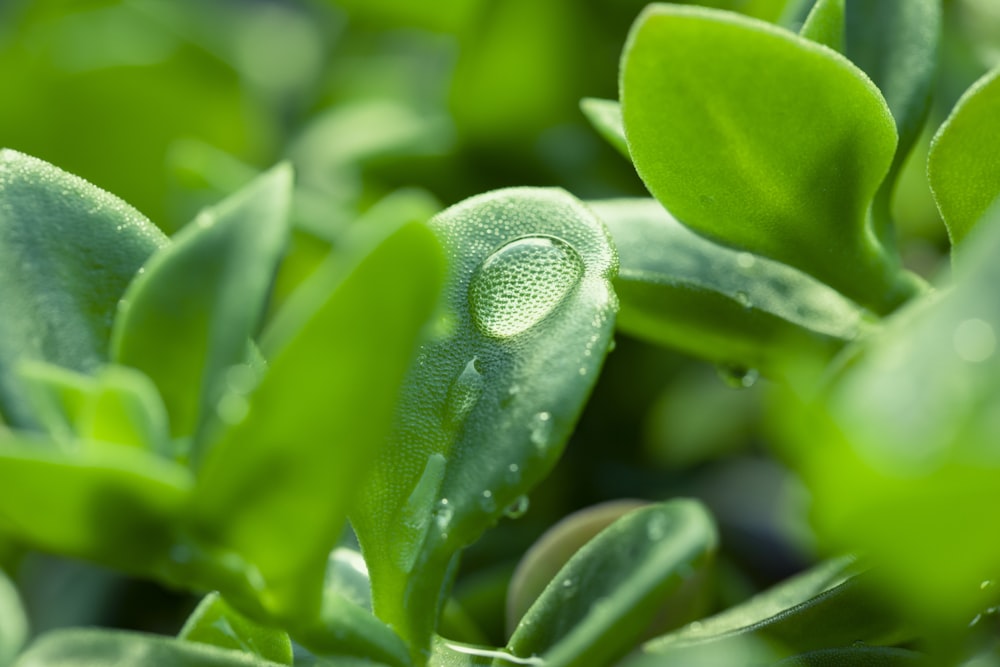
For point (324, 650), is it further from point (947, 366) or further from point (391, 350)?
point (947, 366)

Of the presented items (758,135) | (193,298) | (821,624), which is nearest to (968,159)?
(758,135)

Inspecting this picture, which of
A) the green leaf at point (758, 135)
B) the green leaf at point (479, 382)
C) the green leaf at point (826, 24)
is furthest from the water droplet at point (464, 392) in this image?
the green leaf at point (826, 24)

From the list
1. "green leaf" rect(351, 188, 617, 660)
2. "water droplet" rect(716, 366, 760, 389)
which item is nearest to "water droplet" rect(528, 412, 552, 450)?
"green leaf" rect(351, 188, 617, 660)

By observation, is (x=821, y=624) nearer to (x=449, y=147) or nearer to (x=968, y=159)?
(x=968, y=159)

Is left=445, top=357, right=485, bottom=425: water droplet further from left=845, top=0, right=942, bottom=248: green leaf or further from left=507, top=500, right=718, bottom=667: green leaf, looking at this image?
left=845, top=0, right=942, bottom=248: green leaf

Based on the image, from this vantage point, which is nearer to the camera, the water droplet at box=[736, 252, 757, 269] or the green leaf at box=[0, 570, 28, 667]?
the green leaf at box=[0, 570, 28, 667]
